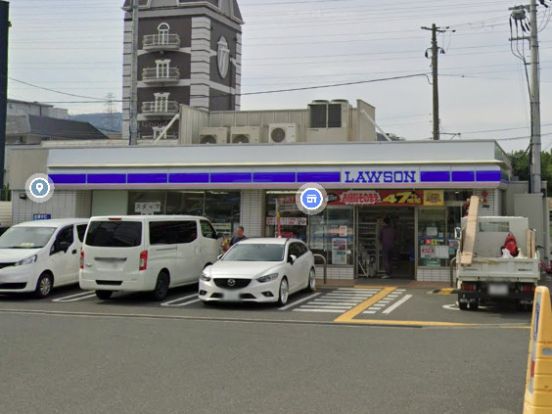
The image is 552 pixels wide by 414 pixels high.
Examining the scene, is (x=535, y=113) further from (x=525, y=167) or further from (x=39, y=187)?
(x=525, y=167)

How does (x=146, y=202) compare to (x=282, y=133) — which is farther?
(x=282, y=133)

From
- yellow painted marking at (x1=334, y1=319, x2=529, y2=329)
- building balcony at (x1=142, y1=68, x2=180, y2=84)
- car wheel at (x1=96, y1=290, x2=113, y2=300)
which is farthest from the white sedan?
building balcony at (x1=142, y1=68, x2=180, y2=84)

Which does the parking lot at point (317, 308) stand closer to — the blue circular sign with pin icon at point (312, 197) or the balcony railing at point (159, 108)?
the blue circular sign with pin icon at point (312, 197)

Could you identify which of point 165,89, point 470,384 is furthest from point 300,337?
point 165,89

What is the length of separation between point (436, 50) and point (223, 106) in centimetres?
3723

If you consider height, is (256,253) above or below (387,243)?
below

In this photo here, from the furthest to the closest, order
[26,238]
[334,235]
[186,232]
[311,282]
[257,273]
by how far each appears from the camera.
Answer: [334,235] < [311,282] < [186,232] < [26,238] < [257,273]

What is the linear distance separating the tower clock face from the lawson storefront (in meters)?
46.3

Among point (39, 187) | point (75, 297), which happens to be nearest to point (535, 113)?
point (75, 297)

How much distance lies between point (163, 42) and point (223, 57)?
6.74 metres

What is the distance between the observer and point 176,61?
65.1 meters

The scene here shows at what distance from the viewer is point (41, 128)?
71438 millimetres

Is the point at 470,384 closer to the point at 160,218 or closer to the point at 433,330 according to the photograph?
the point at 433,330

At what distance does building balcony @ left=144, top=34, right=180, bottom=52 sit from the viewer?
64875 mm
